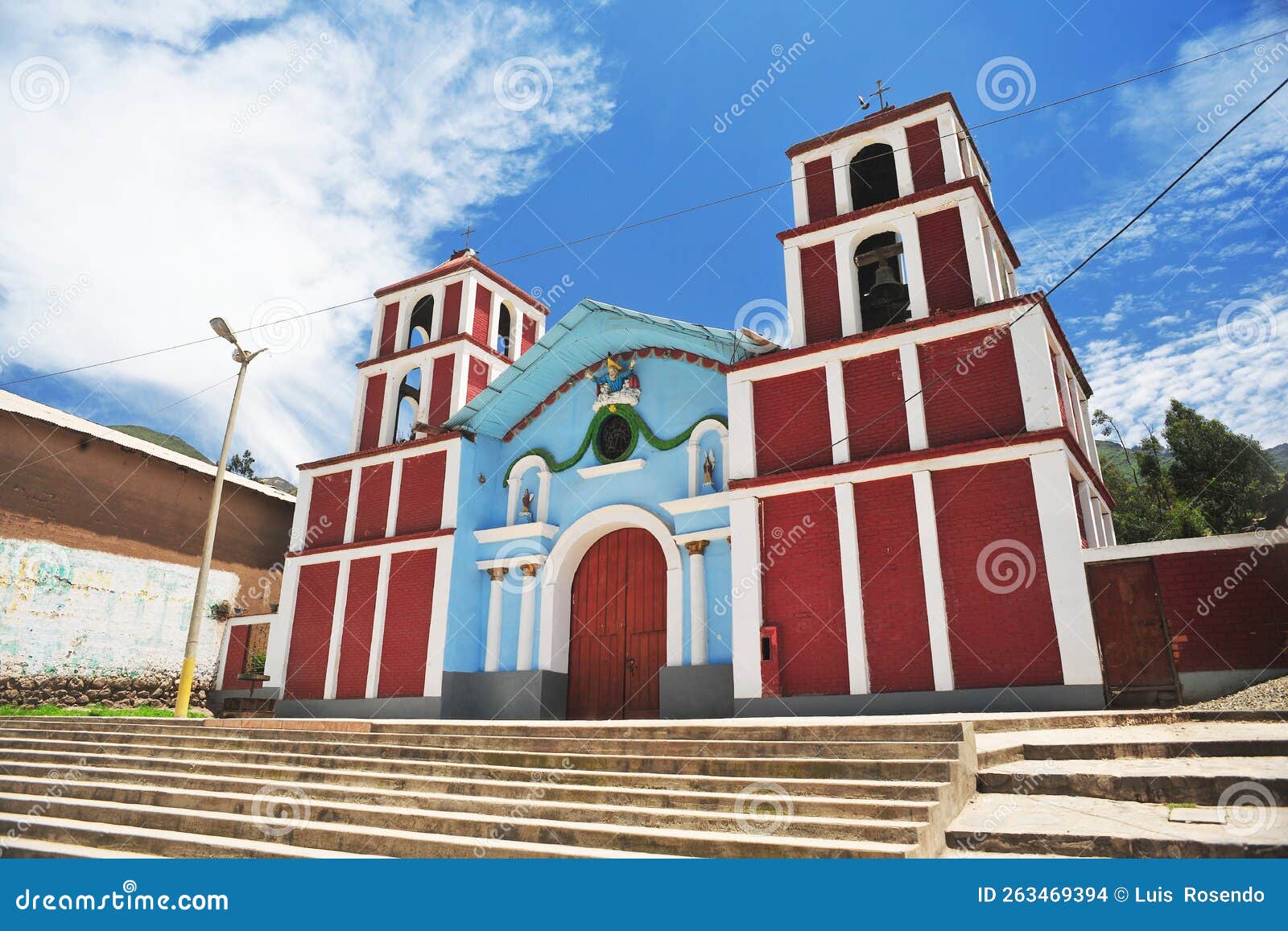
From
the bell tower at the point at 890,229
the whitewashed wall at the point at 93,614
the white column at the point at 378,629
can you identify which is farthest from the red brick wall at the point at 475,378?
the whitewashed wall at the point at 93,614

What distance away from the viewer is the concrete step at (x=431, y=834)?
A: 4746 mm

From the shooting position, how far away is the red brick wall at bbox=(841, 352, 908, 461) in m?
11.7

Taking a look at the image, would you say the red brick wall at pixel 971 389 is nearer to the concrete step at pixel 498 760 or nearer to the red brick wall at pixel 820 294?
the red brick wall at pixel 820 294

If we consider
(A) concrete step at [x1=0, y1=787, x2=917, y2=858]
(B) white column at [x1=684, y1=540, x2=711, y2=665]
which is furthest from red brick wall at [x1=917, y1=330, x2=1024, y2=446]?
(A) concrete step at [x1=0, y1=787, x2=917, y2=858]

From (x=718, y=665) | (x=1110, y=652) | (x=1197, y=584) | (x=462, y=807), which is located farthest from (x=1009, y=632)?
(x=462, y=807)

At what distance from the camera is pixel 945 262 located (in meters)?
12.4

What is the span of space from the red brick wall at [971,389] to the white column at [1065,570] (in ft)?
2.67

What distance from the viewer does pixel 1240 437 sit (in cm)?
3106

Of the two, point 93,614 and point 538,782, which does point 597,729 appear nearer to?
point 538,782

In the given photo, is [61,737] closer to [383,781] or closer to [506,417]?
[383,781]

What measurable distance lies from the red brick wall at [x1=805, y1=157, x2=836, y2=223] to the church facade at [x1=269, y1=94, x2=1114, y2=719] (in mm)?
48

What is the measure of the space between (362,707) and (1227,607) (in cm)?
1437

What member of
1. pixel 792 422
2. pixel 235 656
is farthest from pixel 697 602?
pixel 235 656

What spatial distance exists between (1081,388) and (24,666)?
Result: 23073 mm
